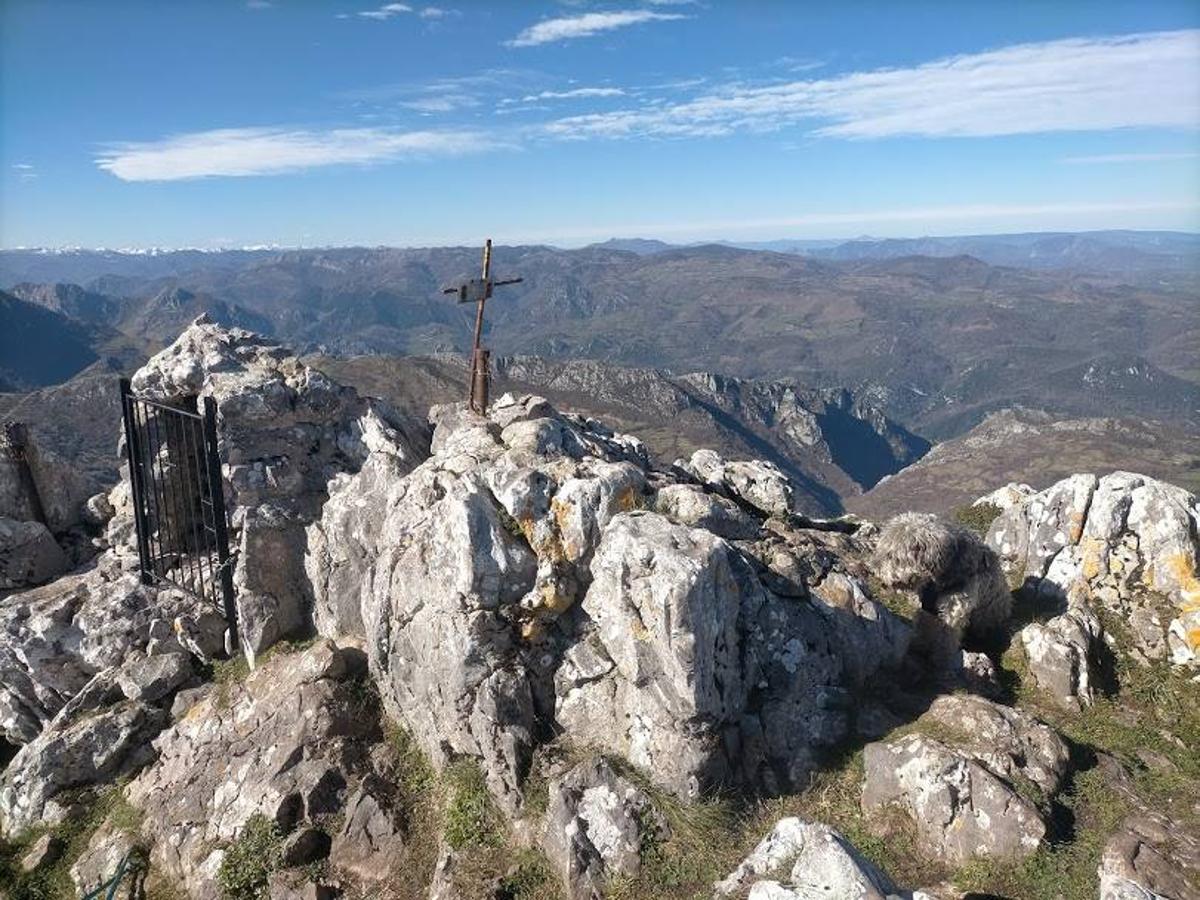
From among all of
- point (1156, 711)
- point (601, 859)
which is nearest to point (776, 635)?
point (601, 859)

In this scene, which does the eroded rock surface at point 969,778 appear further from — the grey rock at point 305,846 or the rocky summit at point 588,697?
the grey rock at point 305,846

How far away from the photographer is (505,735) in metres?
12.8

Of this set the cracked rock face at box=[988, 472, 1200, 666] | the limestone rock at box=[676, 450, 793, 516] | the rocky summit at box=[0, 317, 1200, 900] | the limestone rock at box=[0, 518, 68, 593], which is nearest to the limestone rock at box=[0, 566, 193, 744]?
the rocky summit at box=[0, 317, 1200, 900]

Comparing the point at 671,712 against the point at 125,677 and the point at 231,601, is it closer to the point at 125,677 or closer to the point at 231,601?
the point at 231,601

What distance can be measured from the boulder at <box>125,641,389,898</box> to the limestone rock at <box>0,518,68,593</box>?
7.51 meters

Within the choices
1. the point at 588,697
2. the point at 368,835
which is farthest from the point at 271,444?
the point at 588,697

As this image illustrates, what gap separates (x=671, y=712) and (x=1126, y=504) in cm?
1308

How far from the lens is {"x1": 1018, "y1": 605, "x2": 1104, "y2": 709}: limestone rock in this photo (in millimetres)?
14844

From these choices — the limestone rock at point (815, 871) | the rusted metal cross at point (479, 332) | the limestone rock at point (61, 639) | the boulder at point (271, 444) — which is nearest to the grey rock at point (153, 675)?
the limestone rock at point (61, 639)

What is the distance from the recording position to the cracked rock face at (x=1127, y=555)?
1609 cm

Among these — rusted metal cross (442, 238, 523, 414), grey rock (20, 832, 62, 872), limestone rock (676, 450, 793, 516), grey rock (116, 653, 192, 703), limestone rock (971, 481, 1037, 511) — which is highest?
rusted metal cross (442, 238, 523, 414)

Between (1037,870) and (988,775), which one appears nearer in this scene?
(1037,870)

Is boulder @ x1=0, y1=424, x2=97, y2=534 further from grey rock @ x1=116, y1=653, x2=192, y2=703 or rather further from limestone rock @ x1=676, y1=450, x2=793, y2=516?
limestone rock @ x1=676, y1=450, x2=793, y2=516

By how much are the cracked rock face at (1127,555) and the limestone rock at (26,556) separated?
83.7 ft
